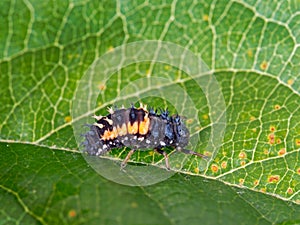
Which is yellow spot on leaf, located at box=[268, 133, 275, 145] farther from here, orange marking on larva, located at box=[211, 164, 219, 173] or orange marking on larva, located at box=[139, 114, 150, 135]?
orange marking on larva, located at box=[139, 114, 150, 135]

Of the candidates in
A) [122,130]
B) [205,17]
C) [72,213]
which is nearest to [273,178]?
[122,130]

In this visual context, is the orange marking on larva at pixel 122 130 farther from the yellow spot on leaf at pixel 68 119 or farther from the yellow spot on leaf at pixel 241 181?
the yellow spot on leaf at pixel 241 181

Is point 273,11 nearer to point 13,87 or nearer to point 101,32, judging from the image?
point 101,32

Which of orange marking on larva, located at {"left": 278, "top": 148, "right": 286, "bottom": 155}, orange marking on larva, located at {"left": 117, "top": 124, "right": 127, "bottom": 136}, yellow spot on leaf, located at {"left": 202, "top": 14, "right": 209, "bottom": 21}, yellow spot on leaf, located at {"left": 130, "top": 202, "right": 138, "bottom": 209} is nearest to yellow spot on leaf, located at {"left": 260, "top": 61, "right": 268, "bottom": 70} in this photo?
yellow spot on leaf, located at {"left": 202, "top": 14, "right": 209, "bottom": 21}

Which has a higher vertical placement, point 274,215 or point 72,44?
point 72,44

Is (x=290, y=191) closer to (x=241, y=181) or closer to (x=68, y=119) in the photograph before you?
(x=241, y=181)

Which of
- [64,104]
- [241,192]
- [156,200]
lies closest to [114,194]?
[156,200]

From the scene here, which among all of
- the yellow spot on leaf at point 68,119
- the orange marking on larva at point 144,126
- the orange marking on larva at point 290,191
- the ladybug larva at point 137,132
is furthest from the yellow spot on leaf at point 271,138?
the yellow spot on leaf at point 68,119
